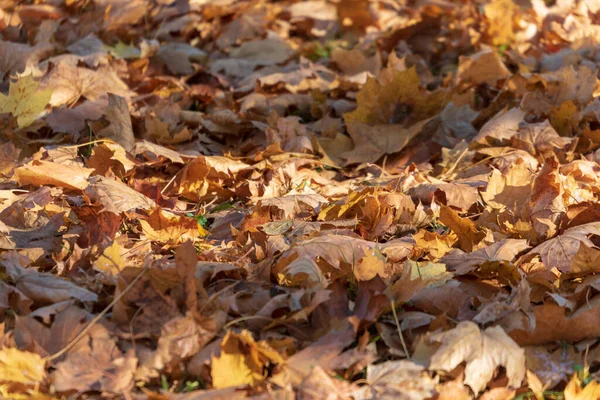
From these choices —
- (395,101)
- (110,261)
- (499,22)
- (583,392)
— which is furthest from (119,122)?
(499,22)

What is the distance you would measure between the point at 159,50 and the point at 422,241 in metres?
2.21

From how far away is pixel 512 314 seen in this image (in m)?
1.85

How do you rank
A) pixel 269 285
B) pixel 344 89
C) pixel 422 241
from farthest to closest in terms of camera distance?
1. pixel 344 89
2. pixel 422 241
3. pixel 269 285

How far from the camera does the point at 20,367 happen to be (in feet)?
5.44

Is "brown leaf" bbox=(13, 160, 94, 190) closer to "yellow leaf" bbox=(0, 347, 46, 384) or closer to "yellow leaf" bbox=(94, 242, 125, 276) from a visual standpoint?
"yellow leaf" bbox=(94, 242, 125, 276)

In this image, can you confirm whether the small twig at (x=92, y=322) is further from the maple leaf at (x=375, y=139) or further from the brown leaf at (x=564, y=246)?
the maple leaf at (x=375, y=139)

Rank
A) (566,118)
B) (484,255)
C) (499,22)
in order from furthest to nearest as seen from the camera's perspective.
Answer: (499,22), (566,118), (484,255)

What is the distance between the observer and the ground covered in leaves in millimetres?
1729

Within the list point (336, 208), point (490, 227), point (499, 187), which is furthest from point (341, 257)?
point (499, 187)

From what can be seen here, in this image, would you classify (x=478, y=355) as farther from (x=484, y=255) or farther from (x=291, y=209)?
(x=291, y=209)

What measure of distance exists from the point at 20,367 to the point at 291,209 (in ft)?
3.46

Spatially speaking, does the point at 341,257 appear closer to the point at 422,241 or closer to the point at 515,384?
the point at 422,241

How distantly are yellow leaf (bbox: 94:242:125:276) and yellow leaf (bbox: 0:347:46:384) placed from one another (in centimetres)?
35

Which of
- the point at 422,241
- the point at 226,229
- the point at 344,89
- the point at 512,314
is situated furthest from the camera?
the point at 344,89
